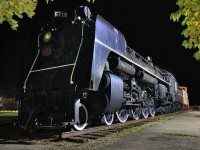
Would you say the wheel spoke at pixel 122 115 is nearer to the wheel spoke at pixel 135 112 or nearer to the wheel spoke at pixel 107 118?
the wheel spoke at pixel 135 112

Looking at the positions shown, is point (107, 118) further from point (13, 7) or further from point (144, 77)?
point (13, 7)

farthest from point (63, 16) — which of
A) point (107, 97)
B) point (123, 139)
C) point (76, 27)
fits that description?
point (123, 139)

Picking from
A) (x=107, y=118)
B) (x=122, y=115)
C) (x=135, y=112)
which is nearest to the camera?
(x=107, y=118)

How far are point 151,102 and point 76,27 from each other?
861 cm

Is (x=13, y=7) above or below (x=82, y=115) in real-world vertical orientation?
above

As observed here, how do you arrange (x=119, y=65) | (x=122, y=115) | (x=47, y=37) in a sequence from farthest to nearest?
(x=122, y=115), (x=119, y=65), (x=47, y=37)

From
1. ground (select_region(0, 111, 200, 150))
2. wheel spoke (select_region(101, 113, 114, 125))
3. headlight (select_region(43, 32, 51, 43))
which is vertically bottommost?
ground (select_region(0, 111, 200, 150))

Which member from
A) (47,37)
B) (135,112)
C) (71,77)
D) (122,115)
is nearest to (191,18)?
(71,77)

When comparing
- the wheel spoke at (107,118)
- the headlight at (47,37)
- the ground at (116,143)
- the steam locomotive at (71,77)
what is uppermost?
the headlight at (47,37)

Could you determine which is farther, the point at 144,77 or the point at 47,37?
the point at 144,77

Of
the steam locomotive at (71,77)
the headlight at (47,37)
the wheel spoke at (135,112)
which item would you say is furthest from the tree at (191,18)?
the wheel spoke at (135,112)

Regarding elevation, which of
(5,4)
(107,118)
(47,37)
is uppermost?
(47,37)

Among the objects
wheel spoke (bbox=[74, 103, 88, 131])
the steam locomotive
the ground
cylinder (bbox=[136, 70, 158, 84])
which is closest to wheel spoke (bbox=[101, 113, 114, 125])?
the steam locomotive

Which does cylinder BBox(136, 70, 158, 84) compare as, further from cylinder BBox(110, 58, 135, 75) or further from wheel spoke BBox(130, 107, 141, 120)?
cylinder BBox(110, 58, 135, 75)
